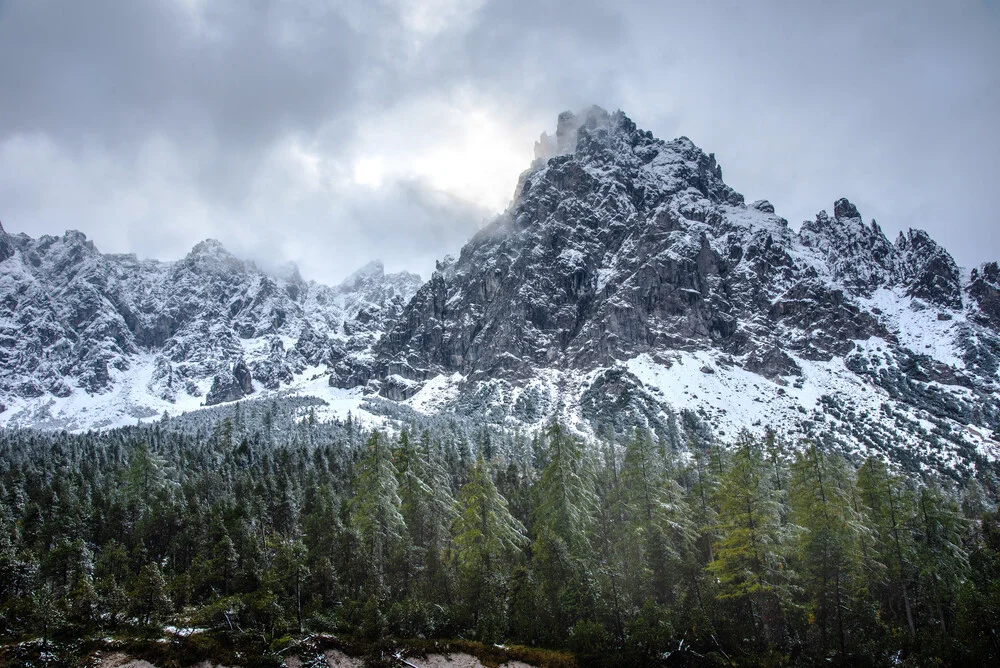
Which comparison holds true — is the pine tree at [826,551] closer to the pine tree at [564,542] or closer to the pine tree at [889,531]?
the pine tree at [889,531]

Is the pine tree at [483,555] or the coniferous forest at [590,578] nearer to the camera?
the coniferous forest at [590,578]

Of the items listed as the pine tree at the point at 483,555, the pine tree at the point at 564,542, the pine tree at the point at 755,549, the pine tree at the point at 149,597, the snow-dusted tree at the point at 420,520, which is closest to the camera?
the pine tree at the point at 755,549

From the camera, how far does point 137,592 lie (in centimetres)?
3475

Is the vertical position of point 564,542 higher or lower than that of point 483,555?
higher

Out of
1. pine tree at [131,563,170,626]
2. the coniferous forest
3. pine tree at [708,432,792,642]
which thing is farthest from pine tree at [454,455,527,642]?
pine tree at [131,563,170,626]

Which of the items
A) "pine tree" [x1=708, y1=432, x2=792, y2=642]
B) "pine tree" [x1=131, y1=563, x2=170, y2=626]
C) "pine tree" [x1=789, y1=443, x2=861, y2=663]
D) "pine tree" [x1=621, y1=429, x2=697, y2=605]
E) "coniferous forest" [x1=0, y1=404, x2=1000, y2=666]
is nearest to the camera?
"coniferous forest" [x1=0, y1=404, x2=1000, y2=666]

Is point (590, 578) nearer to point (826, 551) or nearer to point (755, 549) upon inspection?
point (755, 549)

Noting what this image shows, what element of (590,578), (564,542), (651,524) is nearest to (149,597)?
(564,542)

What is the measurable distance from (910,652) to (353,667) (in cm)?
2909

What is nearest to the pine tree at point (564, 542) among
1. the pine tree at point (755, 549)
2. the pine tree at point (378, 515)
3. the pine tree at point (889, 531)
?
the pine tree at point (755, 549)

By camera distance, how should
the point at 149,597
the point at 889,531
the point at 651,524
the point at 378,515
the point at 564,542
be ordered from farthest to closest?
the point at 378,515 → the point at 651,524 → the point at 889,531 → the point at 564,542 → the point at 149,597

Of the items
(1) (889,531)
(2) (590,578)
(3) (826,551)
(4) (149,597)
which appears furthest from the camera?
(1) (889,531)

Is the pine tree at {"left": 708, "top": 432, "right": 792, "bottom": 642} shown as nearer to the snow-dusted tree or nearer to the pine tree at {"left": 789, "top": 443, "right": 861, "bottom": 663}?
the pine tree at {"left": 789, "top": 443, "right": 861, "bottom": 663}

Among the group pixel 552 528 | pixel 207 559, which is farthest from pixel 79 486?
pixel 552 528
